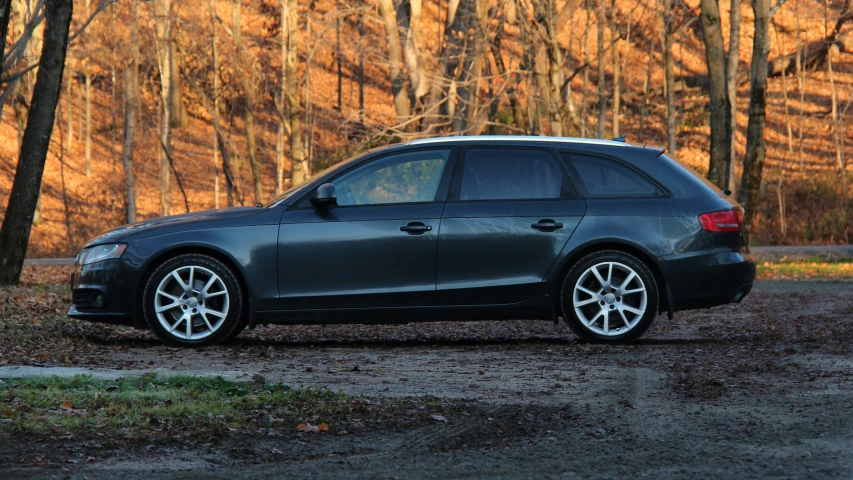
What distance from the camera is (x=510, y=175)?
9.09 metres

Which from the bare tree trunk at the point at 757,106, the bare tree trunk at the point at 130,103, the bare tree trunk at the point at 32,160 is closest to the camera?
the bare tree trunk at the point at 32,160

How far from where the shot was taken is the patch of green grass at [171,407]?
533 cm

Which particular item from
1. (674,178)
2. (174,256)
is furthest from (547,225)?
(174,256)

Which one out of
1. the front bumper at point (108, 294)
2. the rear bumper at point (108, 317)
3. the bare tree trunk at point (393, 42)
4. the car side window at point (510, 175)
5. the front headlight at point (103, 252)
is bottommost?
the rear bumper at point (108, 317)

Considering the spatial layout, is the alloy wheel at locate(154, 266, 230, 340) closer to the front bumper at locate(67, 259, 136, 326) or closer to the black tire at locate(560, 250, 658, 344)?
the front bumper at locate(67, 259, 136, 326)

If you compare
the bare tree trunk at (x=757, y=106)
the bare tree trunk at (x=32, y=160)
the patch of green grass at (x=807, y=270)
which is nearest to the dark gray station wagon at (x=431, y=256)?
the bare tree trunk at (x=32, y=160)

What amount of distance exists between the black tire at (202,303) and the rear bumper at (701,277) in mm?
3425

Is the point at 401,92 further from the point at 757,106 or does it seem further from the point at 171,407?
the point at 171,407

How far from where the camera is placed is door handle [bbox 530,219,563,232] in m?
8.88

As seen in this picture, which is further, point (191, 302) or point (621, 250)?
point (621, 250)

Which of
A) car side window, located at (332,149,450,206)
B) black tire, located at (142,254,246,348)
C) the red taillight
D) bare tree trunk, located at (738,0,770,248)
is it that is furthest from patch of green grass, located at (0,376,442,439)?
bare tree trunk, located at (738,0,770,248)

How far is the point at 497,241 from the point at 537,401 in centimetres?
279

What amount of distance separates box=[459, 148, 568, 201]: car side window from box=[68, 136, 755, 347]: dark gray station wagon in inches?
0.5

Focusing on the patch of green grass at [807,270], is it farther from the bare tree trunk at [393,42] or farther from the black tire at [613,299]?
the black tire at [613,299]
